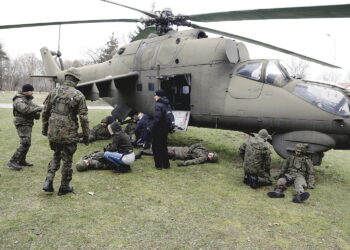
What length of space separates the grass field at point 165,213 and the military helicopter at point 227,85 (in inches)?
53.3

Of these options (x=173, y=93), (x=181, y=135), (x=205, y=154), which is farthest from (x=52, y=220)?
(x=181, y=135)

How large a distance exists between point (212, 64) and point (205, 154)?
2.40 metres

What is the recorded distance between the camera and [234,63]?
24.2ft

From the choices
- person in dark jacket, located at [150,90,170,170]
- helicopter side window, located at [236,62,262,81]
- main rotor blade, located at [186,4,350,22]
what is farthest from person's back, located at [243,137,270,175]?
main rotor blade, located at [186,4,350,22]

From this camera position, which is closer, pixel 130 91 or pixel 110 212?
pixel 110 212

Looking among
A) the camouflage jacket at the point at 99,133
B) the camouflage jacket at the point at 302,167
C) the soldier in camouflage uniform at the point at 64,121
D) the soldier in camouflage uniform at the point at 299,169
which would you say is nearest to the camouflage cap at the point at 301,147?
the soldier in camouflage uniform at the point at 299,169

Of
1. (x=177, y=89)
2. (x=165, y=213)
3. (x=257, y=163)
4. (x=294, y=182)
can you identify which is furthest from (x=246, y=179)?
(x=177, y=89)

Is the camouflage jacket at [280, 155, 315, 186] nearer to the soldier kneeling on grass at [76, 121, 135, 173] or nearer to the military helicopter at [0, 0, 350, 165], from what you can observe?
the military helicopter at [0, 0, 350, 165]

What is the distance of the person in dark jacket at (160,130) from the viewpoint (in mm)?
6676

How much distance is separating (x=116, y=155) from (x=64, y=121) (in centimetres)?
180

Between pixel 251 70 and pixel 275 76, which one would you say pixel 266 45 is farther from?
pixel 275 76

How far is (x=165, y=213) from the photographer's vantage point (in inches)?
172

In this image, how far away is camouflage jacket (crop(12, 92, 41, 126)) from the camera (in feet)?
19.4

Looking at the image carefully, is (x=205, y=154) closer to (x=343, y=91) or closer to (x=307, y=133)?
(x=307, y=133)
